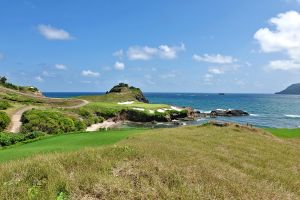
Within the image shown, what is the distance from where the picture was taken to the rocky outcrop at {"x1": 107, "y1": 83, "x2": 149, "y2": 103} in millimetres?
153875

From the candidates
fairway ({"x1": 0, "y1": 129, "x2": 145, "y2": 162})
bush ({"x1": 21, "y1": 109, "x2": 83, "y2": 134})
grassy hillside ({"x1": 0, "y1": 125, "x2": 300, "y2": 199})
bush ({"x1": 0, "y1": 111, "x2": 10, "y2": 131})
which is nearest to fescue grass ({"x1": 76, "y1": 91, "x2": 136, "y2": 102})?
bush ({"x1": 21, "y1": 109, "x2": 83, "y2": 134})

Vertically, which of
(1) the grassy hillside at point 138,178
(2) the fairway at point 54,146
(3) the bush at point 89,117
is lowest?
(3) the bush at point 89,117

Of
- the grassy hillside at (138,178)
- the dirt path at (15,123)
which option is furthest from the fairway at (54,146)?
the dirt path at (15,123)

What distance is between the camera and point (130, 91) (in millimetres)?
158375

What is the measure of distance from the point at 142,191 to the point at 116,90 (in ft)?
503

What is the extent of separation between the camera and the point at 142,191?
9398mm

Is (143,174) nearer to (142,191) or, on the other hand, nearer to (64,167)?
(142,191)

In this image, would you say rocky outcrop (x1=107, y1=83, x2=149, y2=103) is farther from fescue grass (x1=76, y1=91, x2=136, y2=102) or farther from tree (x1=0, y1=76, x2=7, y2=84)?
tree (x1=0, y1=76, x2=7, y2=84)

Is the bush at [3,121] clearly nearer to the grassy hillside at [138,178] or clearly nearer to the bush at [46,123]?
the bush at [46,123]

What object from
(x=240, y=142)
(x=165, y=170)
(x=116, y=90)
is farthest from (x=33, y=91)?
(x=165, y=170)

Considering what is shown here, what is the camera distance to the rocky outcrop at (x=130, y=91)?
154 metres

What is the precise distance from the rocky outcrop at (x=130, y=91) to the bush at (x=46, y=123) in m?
90.7

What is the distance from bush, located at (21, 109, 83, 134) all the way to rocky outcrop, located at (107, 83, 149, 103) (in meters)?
90.7

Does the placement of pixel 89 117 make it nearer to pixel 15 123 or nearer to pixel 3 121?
pixel 15 123
